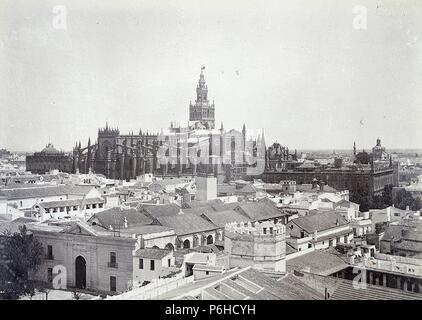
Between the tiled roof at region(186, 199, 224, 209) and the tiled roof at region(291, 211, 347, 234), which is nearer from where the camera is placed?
the tiled roof at region(291, 211, 347, 234)

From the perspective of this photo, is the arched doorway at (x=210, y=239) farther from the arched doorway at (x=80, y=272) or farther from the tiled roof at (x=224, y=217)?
the arched doorway at (x=80, y=272)

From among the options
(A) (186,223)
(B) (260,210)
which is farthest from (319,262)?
(B) (260,210)

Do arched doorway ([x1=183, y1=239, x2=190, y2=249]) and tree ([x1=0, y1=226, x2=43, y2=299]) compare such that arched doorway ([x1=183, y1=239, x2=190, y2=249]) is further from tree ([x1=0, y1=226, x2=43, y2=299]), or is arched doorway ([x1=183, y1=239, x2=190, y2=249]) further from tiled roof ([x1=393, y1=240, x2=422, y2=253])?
tiled roof ([x1=393, y1=240, x2=422, y2=253])

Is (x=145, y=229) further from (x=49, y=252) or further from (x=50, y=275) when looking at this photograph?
(x=50, y=275)

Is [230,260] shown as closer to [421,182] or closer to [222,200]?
[222,200]

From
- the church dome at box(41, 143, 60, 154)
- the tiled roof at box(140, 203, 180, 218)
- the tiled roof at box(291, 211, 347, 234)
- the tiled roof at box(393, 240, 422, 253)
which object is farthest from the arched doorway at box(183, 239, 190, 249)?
the church dome at box(41, 143, 60, 154)

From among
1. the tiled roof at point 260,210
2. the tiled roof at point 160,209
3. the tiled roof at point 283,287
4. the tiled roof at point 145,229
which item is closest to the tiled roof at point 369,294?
the tiled roof at point 283,287
